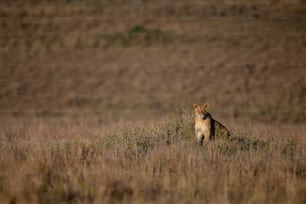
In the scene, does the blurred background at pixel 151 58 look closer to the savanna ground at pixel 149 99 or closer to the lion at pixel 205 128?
the savanna ground at pixel 149 99

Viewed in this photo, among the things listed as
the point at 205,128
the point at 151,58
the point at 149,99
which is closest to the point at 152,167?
the point at 205,128

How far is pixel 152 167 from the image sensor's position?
25.0ft

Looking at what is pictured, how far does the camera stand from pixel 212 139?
9.72 meters

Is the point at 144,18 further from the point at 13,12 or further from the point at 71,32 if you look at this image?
the point at 13,12

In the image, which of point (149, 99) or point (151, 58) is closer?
point (149, 99)

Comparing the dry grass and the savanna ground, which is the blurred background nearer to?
the savanna ground

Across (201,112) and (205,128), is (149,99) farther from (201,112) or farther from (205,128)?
(205,128)

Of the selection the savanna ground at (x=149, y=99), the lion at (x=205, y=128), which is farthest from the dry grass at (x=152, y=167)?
the lion at (x=205, y=128)

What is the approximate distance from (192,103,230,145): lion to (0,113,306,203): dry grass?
0.18m

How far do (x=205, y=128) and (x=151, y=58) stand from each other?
15895 millimetres

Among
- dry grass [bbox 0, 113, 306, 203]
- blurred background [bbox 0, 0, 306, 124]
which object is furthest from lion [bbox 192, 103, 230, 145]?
blurred background [bbox 0, 0, 306, 124]

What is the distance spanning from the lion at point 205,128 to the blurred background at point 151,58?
9.50m

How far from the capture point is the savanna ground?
6926mm

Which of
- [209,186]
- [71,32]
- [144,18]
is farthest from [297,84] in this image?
[209,186]
